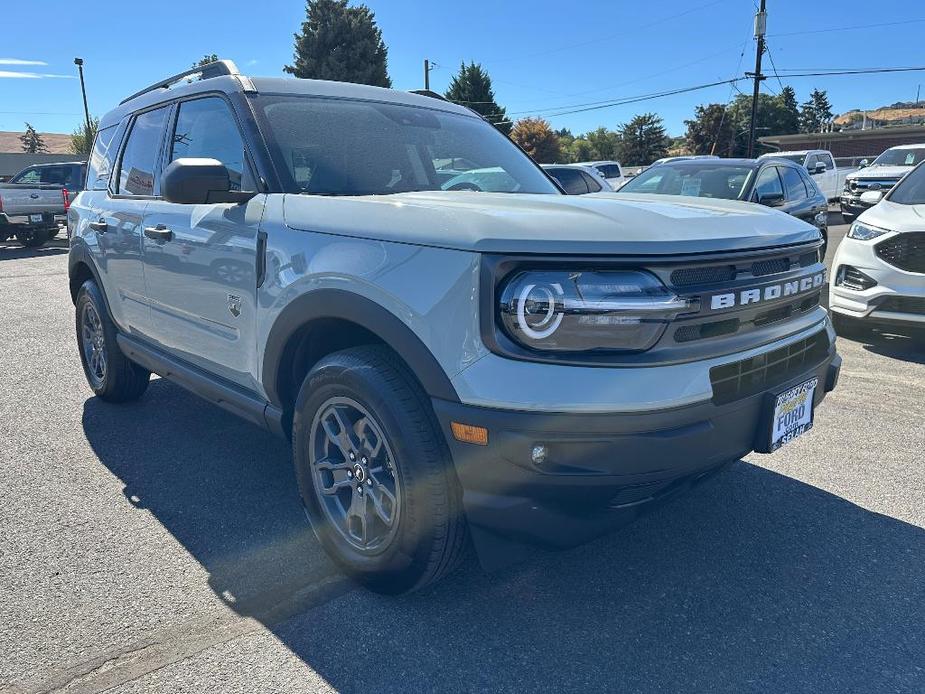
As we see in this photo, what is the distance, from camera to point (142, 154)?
157 inches

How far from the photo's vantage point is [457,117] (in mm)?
3805

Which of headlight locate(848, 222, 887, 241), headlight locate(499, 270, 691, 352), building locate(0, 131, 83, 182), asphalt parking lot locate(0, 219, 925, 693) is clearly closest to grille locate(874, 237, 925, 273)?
headlight locate(848, 222, 887, 241)

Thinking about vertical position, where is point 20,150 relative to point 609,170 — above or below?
above

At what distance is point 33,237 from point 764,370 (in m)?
18.2

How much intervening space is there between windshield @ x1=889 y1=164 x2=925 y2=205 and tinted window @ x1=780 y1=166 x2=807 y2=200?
8.70ft

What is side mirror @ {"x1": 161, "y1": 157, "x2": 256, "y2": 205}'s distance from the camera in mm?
2695

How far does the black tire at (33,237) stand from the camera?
1620cm

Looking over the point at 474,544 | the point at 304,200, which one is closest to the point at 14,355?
the point at 304,200

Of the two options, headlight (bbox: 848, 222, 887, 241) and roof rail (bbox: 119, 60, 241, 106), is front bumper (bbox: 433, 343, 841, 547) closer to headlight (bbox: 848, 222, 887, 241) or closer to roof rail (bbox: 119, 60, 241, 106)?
roof rail (bbox: 119, 60, 241, 106)

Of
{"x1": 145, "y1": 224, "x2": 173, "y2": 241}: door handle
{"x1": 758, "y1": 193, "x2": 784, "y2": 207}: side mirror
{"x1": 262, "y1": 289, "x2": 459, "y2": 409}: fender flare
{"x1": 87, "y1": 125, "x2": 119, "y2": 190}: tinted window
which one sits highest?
{"x1": 87, "y1": 125, "x2": 119, "y2": 190}: tinted window

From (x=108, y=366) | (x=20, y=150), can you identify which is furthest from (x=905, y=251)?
(x=20, y=150)

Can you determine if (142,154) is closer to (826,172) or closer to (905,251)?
(905,251)

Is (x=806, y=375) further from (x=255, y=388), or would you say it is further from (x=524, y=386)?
(x=255, y=388)

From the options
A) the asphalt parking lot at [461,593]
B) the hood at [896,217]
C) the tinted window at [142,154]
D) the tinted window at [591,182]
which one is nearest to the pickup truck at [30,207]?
the tinted window at [591,182]
